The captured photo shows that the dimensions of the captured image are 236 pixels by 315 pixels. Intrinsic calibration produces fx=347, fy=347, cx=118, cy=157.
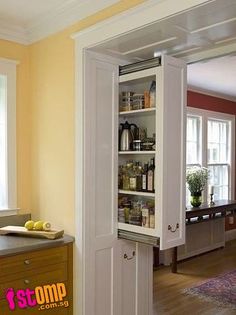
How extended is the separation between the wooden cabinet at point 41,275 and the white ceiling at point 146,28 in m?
1.41

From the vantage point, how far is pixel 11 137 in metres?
2.77

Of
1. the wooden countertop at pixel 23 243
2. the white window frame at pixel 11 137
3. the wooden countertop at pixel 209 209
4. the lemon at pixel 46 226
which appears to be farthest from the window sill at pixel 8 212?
the wooden countertop at pixel 209 209

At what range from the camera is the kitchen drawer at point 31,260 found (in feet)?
6.83

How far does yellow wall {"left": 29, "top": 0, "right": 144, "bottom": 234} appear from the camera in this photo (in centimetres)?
245

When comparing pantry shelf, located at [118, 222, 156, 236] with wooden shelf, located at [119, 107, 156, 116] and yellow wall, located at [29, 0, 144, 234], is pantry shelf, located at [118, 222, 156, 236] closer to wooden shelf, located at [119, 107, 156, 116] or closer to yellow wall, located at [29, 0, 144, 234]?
yellow wall, located at [29, 0, 144, 234]

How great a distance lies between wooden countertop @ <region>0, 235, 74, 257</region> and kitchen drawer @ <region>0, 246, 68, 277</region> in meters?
0.03

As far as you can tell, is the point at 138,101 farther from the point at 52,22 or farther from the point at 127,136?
the point at 52,22

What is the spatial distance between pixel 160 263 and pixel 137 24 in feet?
12.2

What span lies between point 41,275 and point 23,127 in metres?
1.21

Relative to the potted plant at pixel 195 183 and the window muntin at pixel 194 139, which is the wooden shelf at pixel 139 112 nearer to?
the potted plant at pixel 195 183

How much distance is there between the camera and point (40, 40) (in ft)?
8.97

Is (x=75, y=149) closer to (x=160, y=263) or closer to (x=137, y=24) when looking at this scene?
(x=137, y=24)

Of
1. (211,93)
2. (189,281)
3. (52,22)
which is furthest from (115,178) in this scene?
(211,93)

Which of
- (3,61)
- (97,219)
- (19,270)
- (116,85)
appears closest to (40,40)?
(3,61)
